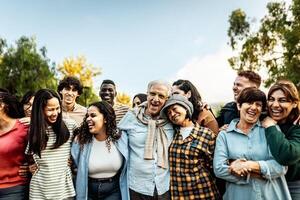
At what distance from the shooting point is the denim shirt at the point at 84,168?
4465mm

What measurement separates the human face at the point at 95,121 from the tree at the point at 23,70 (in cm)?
3353

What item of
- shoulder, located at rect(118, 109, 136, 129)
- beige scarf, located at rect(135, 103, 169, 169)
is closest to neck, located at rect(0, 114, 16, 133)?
shoulder, located at rect(118, 109, 136, 129)

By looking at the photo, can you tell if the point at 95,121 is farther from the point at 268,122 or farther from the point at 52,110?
the point at 268,122

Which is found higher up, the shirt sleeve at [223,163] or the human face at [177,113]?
the human face at [177,113]

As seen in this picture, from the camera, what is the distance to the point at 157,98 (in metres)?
4.63

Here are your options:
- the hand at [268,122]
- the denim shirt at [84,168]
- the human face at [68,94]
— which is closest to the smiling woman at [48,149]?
the denim shirt at [84,168]

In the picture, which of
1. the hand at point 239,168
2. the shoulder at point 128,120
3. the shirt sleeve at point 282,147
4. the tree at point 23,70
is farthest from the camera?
the tree at point 23,70

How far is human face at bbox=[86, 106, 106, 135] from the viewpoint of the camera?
4605 millimetres

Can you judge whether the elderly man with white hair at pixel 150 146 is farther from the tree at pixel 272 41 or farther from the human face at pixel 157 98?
the tree at pixel 272 41

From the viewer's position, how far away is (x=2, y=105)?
14.5 ft

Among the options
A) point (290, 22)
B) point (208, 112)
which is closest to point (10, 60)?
point (290, 22)

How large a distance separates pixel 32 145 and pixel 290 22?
60.2ft

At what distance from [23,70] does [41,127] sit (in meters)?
35.7

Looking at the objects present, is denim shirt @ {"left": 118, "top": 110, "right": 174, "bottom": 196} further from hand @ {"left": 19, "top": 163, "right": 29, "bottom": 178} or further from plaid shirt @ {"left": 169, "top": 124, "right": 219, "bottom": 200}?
hand @ {"left": 19, "top": 163, "right": 29, "bottom": 178}
